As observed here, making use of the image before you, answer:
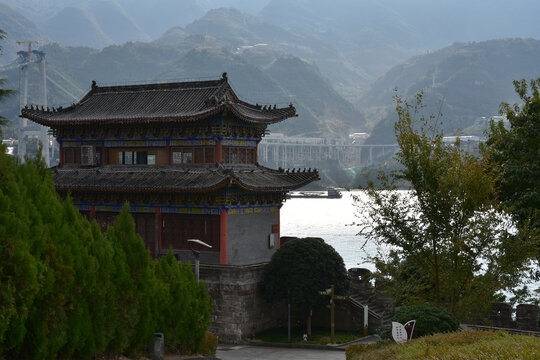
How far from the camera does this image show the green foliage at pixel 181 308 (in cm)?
2458

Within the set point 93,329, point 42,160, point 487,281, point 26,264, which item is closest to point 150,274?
point 93,329

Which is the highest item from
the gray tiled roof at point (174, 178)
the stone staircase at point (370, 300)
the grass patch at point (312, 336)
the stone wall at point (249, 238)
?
the gray tiled roof at point (174, 178)

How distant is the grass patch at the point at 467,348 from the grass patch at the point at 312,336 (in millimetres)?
15256

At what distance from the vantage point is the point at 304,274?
40.6 m

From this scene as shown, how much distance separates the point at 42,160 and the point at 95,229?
8.47 ft

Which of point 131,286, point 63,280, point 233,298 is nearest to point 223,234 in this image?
point 233,298

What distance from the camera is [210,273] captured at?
134 ft

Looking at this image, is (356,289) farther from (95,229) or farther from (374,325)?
(95,229)

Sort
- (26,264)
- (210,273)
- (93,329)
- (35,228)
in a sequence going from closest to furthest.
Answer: (26,264) < (35,228) < (93,329) < (210,273)

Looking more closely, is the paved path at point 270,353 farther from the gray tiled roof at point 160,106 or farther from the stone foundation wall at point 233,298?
the gray tiled roof at point 160,106

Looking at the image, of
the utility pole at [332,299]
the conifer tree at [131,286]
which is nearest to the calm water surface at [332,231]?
the utility pole at [332,299]

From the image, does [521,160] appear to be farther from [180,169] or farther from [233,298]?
[180,169]

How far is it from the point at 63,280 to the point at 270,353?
67.3 ft

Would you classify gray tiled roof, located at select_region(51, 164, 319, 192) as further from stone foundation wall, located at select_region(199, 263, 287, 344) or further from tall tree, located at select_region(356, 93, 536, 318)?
tall tree, located at select_region(356, 93, 536, 318)
